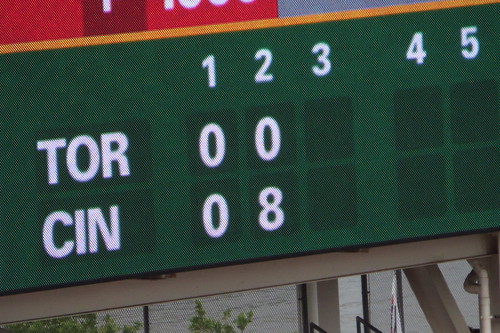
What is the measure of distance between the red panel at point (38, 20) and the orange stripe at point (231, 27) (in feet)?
0.10

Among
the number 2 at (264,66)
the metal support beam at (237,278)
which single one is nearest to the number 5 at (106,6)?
the number 2 at (264,66)

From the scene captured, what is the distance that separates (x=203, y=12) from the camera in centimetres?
563

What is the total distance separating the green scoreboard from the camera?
5.36 metres

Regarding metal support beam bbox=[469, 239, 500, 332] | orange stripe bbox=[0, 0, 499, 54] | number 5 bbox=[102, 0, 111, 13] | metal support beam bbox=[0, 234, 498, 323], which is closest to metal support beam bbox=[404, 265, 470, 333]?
metal support beam bbox=[469, 239, 500, 332]

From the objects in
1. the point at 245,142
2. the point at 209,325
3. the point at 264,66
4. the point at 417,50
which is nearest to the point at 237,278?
the point at 245,142

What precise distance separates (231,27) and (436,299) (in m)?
2.34

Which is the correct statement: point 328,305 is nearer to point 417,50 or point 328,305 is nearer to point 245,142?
point 417,50

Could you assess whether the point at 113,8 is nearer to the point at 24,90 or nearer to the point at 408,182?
the point at 24,90

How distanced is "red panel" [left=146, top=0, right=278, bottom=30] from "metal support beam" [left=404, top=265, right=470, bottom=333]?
206cm

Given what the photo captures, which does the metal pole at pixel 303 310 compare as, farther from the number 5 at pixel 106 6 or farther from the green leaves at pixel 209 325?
the number 5 at pixel 106 6

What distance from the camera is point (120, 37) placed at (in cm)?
548

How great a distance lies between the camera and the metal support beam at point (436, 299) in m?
7.16

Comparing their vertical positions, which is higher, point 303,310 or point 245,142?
point 245,142

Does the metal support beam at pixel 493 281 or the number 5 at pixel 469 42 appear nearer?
the number 5 at pixel 469 42
